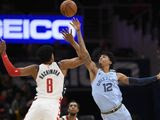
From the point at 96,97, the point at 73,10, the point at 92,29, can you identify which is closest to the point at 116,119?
the point at 96,97

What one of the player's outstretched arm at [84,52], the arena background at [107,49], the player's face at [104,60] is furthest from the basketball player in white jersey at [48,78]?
the arena background at [107,49]

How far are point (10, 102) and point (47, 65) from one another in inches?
259

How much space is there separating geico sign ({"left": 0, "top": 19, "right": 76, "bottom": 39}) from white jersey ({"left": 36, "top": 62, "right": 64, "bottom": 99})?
6.82 meters

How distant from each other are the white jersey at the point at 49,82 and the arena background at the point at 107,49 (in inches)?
212

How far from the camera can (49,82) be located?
9.99 metres

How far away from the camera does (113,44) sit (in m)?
22.2

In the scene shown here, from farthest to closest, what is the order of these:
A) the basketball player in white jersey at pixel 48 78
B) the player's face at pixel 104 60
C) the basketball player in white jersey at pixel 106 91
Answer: the player's face at pixel 104 60 → the basketball player in white jersey at pixel 106 91 → the basketball player in white jersey at pixel 48 78

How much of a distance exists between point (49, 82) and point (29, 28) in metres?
7.09

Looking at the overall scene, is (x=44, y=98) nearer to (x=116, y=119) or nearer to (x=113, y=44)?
(x=116, y=119)

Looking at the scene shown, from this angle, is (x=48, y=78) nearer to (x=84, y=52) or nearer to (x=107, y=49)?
(x=84, y=52)

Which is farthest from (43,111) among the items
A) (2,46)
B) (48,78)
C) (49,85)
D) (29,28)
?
(29,28)

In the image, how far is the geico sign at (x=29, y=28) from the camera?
16828 mm

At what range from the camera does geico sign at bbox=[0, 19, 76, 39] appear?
16.8 metres

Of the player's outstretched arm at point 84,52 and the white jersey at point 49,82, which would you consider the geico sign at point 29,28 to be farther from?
the white jersey at point 49,82
